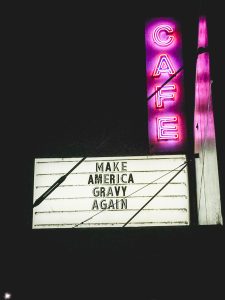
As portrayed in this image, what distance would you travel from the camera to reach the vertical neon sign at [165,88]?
8.55 metres

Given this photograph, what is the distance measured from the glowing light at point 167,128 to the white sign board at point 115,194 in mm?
452

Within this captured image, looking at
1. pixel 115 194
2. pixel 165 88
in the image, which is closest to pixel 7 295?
pixel 115 194

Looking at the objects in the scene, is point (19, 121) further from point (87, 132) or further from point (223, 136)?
point (223, 136)

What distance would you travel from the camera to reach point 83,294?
879cm

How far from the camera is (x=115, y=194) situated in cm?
833

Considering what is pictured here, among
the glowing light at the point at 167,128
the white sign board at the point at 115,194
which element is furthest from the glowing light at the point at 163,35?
the white sign board at the point at 115,194

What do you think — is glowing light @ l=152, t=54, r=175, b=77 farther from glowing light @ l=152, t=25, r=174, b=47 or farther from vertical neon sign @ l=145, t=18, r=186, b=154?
glowing light @ l=152, t=25, r=174, b=47

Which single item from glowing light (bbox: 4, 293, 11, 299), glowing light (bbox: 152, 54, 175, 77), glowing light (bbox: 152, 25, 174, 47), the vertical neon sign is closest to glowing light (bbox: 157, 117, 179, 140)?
the vertical neon sign

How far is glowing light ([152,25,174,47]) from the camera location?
9323mm

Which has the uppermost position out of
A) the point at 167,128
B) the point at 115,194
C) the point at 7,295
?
the point at 167,128

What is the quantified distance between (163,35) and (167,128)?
93.9 inches

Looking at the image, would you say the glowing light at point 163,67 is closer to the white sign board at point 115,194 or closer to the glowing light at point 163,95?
the glowing light at point 163,95

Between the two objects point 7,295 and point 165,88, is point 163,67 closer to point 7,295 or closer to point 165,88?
point 165,88

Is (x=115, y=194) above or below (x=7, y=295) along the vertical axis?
above
